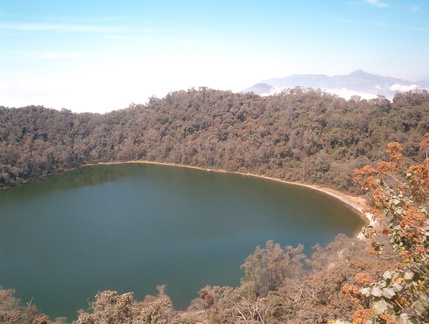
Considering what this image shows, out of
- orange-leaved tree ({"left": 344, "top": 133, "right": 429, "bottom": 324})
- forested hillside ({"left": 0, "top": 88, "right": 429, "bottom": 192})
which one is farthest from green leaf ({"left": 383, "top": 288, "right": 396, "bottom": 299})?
forested hillside ({"left": 0, "top": 88, "right": 429, "bottom": 192})

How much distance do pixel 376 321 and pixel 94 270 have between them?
1666 centimetres

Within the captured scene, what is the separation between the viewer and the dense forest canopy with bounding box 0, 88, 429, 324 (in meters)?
3.01

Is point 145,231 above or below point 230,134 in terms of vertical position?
below

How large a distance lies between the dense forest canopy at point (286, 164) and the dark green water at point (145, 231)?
2040mm

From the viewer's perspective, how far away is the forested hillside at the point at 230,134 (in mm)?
32906

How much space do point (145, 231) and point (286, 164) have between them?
2162 centimetres

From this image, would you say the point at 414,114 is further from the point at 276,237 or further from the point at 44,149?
the point at 44,149

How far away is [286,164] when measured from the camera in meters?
37.6

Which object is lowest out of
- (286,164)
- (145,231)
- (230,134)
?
(145,231)

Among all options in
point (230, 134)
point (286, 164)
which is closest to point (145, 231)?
point (286, 164)

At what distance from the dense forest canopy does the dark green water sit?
2040mm

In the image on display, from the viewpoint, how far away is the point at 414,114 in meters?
31.5

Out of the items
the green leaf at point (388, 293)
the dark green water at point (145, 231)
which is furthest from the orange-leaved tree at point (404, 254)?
the dark green water at point (145, 231)

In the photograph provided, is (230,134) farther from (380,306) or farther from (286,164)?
Result: (380,306)
